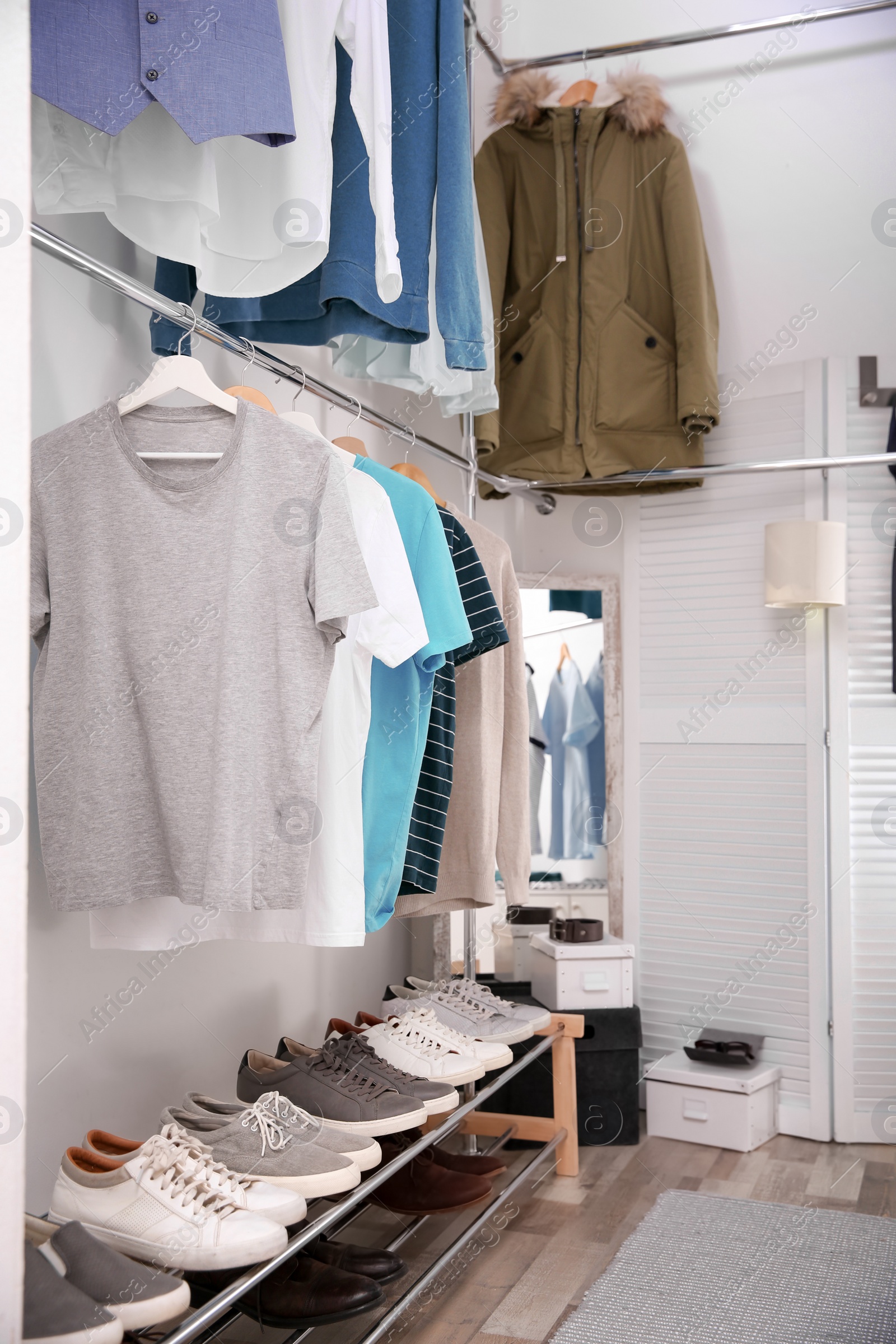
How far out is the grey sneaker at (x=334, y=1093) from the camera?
168 cm

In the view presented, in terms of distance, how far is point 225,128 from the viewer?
132cm

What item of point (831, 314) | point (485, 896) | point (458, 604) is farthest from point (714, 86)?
point (485, 896)

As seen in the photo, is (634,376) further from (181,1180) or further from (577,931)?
(181,1180)

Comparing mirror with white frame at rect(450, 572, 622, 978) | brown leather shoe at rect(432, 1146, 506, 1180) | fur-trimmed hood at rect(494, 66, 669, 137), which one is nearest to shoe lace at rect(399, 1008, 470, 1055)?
brown leather shoe at rect(432, 1146, 506, 1180)

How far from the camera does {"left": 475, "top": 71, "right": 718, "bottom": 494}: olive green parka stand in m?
3.04

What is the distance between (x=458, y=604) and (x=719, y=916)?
5.88 feet

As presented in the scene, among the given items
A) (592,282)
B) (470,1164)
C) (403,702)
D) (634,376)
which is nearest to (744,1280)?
(470,1164)

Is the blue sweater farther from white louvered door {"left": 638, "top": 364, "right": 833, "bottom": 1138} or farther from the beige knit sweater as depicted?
white louvered door {"left": 638, "top": 364, "right": 833, "bottom": 1138}

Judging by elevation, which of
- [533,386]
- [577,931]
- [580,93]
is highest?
[580,93]

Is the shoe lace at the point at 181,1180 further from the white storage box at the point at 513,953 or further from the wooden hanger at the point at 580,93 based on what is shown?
the wooden hanger at the point at 580,93

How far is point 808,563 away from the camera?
9.66ft

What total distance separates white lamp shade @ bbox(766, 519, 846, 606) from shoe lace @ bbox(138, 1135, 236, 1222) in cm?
223

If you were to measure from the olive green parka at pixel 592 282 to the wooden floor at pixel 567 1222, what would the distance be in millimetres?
1874

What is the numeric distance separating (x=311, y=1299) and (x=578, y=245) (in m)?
2.72
